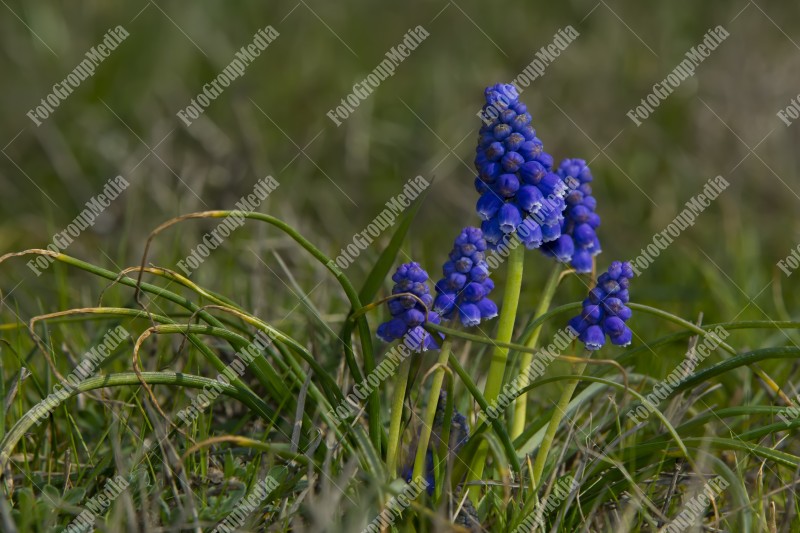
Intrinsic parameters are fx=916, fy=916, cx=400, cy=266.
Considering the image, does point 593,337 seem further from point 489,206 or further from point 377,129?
point 377,129

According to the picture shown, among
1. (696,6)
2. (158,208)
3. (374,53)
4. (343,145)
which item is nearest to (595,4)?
(696,6)

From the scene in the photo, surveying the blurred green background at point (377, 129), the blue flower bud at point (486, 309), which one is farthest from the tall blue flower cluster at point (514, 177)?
the blurred green background at point (377, 129)

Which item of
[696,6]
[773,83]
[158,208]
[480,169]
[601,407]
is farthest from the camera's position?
[696,6]

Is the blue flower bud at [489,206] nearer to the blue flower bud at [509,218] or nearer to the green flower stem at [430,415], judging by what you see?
the blue flower bud at [509,218]

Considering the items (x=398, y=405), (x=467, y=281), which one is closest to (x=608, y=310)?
(x=467, y=281)

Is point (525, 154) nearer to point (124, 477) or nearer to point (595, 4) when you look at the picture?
point (124, 477)

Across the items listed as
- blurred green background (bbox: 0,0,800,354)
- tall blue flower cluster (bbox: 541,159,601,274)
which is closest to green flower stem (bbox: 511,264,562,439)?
tall blue flower cluster (bbox: 541,159,601,274)

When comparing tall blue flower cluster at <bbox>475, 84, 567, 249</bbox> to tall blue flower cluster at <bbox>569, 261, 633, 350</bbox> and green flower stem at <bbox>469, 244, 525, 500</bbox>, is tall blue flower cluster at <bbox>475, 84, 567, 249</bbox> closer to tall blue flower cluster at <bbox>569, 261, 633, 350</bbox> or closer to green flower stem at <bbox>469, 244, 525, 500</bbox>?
green flower stem at <bbox>469, 244, 525, 500</bbox>
